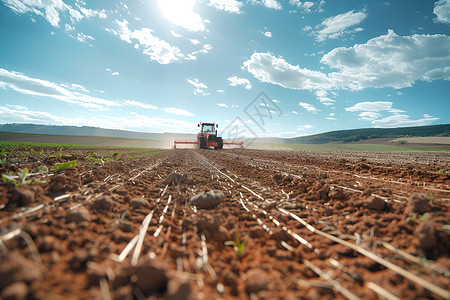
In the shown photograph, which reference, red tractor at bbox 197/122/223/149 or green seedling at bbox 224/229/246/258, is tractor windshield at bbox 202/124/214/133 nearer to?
red tractor at bbox 197/122/223/149

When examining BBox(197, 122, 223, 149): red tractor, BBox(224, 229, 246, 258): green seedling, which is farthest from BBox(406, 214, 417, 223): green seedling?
BBox(197, 122, 223, 149): red tractor

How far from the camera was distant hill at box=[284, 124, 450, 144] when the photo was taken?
299 ft

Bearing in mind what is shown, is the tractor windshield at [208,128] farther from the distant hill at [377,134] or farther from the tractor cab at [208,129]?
the distant hill at [377,134]

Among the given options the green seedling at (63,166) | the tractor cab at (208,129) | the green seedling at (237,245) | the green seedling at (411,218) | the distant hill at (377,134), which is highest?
the distant hill at (377,134)

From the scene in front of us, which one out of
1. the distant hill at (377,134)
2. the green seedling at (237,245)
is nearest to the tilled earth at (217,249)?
the green seedling at (237,245)

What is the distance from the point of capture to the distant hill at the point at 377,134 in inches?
3585

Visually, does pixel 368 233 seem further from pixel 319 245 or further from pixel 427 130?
pixel 427 130

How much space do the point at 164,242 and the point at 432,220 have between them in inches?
108

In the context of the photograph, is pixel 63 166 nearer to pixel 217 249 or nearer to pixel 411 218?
pixel 217 249

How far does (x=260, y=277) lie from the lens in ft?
4.72

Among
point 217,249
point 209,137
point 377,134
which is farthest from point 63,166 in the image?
point 377,134

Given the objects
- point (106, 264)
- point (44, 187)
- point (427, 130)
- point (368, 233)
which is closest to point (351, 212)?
point (368, 233)

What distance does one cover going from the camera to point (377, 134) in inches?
Answer: 3829

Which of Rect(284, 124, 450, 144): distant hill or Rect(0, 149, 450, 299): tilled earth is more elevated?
Rect(284, 124, 450, 144): distant hill
